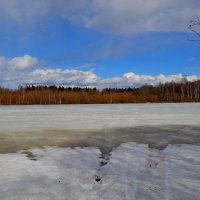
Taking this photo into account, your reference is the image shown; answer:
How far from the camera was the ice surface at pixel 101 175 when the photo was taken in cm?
417

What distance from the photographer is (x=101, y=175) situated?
5059mm

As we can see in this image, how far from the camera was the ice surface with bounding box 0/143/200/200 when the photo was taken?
4168mm

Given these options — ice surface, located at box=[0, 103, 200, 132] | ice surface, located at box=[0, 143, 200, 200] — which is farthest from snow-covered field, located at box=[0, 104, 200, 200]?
ice surface, located at box=[0, 103, 200, 132]

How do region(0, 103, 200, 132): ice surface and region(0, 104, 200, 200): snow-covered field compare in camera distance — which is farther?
region(0, 103, 200, 132): ice surface

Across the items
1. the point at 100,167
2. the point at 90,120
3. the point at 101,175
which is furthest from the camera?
the point at 90,120

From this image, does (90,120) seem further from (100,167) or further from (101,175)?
(101,175)

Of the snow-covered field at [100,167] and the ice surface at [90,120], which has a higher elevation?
the ice surface at [90,120]

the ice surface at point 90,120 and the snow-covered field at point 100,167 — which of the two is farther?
the ice surface at point 90,120

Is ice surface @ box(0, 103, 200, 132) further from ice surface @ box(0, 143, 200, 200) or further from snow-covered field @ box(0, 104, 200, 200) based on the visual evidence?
ice surface @ box(0, 143, 200, 200)

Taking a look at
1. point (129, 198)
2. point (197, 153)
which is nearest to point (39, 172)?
point (129, 198)

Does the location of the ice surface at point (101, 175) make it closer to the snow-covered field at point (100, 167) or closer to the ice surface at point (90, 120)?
the snow-covered field at point (100, 167)

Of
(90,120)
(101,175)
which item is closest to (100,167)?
(101,175)

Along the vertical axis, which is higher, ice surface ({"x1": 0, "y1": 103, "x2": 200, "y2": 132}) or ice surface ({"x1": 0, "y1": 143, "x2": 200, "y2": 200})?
ice surface ({"x1": 0, "y1": 103, "x2": 200, "y2": 132})

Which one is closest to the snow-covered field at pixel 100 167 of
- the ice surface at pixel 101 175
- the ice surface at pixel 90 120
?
the ice surface at pixel 101 175
